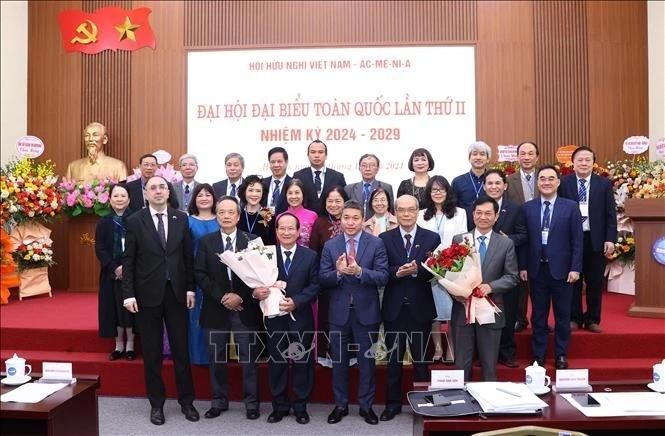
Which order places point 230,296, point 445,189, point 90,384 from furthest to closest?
Result: point 445,189
point 230,296
point 90,384

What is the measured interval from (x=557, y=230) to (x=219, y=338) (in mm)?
2225

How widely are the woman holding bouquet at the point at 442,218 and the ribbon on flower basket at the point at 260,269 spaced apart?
3.39ft

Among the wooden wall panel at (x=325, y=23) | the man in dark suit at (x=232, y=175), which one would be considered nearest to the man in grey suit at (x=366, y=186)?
the man in dark suit at (x=232, y=175)

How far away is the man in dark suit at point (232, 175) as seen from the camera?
4.45m

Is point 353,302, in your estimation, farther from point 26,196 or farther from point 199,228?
point 26,196

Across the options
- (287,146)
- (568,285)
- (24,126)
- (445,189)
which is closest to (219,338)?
Answer: (445,189)

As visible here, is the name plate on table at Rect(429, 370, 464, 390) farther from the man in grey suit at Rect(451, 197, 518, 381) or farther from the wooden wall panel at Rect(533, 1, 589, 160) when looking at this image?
the wooden wall panel at Rect(533, 1, 589, 160)

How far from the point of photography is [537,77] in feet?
21.8

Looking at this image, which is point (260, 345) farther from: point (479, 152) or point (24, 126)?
point (24, 126)

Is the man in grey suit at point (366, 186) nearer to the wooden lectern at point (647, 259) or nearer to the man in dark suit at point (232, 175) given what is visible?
the man in dark suit at point (232, 175)

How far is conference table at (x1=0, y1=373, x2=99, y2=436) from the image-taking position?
2223 mm

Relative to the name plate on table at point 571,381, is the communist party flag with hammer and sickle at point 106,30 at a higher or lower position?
higher

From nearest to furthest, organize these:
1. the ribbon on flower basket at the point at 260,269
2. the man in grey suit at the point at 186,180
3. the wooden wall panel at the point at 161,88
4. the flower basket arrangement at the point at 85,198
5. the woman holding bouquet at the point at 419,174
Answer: the ribbon on flower basket at the point at 260,269, the woman holding bouquet at the point at 419,174, the man in grey suit at the point at 186,180, the flower basket arrangement at the point at 85,198, the wooden wall panel at the point at 161,88

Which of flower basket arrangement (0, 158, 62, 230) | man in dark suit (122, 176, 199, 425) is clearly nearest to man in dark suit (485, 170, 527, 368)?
man in dark suit (122, 176, 199, 425)
